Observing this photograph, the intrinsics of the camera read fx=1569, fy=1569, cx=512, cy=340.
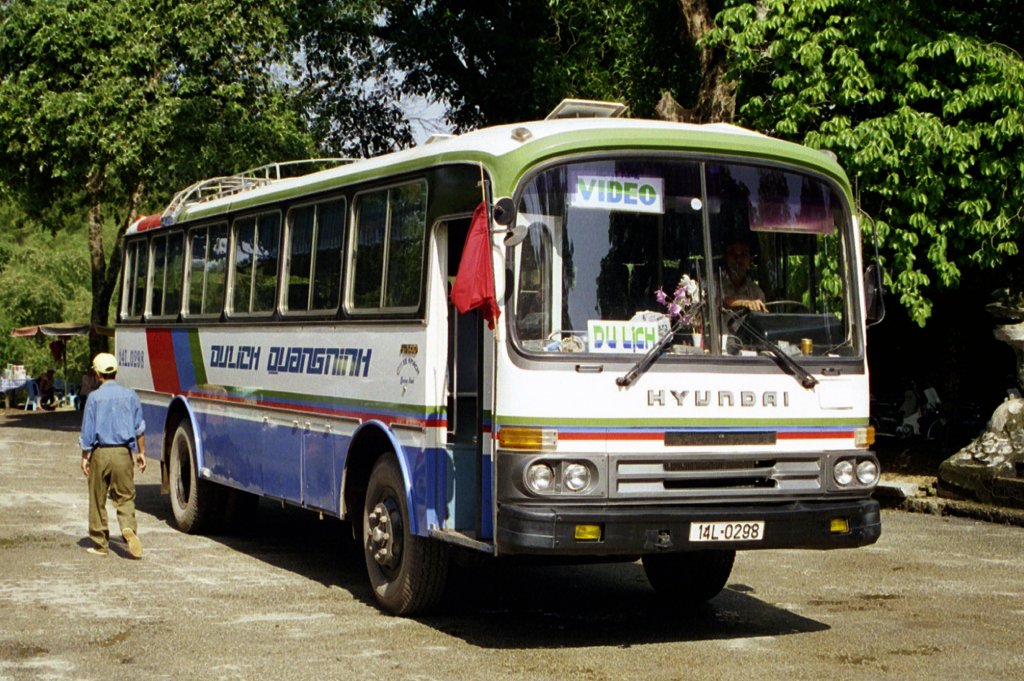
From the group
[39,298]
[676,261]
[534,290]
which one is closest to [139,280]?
[534,290]

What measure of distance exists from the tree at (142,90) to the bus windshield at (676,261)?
771 inches

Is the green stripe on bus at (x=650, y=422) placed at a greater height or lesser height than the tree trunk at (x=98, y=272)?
lesser

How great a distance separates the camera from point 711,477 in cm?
855

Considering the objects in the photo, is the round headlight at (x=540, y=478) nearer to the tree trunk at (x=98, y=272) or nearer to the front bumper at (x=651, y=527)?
the front bumper at (x=651, y=527)

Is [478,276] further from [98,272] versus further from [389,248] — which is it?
[98,272]

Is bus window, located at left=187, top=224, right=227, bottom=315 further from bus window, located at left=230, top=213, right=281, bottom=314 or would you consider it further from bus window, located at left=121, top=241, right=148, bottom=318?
bus window, located at left=121, top=241, right=148, bottom=318

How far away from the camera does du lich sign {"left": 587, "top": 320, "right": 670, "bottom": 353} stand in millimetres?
8422

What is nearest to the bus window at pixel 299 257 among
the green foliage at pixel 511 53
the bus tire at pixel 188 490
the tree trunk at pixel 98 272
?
the bus tire at pixel 188 490

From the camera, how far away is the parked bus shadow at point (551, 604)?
9.15 m

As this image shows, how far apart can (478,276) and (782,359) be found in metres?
1.82

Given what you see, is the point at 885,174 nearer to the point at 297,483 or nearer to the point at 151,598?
the point at 297,483

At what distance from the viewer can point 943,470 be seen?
17266 mm

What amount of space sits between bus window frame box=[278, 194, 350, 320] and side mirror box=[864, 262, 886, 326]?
351 cm

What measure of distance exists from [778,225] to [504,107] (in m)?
21.4
